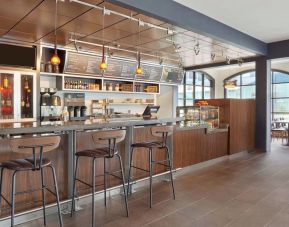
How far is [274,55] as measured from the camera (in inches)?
270

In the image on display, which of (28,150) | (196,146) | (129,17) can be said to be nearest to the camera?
(28,150)

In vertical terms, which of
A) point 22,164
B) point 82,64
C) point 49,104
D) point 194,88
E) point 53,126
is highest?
point 82,64

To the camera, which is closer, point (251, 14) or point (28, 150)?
point (28, 150)

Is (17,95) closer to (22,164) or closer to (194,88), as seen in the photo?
(22,164)

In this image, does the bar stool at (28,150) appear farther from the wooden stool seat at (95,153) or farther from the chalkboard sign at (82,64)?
the chalkboard sign at (82,64)

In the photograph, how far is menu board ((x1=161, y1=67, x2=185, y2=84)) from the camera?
847cm

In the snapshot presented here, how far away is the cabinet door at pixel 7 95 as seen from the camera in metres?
5.27

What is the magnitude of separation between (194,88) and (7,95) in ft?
27.6

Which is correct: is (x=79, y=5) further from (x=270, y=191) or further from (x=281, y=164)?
(x=281, y=164)

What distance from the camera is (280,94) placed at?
11383mm

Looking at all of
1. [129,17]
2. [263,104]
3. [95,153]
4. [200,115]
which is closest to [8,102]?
[129,17]

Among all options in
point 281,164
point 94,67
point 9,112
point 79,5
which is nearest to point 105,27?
point 79,5

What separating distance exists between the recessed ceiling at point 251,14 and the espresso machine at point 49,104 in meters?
3.42

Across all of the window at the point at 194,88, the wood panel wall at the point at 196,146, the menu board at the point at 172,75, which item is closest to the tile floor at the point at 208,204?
the wood panel wall at the point at 196,146
